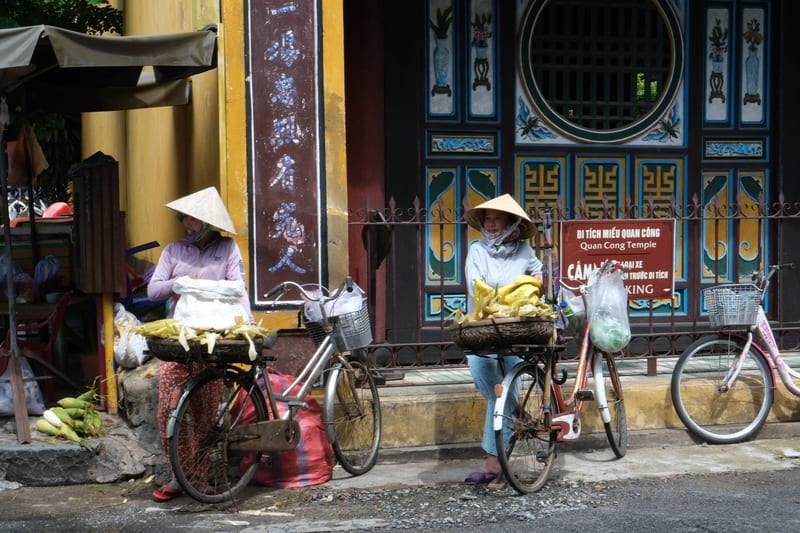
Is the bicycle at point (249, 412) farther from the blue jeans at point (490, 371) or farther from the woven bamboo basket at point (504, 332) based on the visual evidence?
the woven bamboo basket at point (504, 332)

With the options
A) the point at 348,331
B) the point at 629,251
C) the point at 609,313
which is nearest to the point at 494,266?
the point at 609,313

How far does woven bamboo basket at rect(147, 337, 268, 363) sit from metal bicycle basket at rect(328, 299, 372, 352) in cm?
67

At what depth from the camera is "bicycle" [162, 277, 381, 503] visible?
552 centimetres

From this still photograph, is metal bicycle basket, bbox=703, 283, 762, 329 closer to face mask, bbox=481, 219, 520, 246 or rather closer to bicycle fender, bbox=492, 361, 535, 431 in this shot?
face mask, bbox=481, 219, 520, 246

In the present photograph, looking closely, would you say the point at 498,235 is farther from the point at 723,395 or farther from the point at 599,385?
the point at 723,395

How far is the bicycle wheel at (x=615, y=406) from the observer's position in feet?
20.5

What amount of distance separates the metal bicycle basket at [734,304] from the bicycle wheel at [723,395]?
0.65 ft

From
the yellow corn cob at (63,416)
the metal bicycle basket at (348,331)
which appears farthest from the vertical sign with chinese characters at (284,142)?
the yellow corn cob at (63,416)

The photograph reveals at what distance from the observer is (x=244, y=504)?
18.6 feet

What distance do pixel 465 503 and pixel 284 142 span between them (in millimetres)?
2741

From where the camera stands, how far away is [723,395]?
717 centimetres

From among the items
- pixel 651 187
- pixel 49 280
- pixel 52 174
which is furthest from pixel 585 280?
pixel 52 174

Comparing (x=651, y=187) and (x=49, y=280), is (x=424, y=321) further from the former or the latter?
(x=49, y=280)

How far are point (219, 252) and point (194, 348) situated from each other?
37.2 inches
